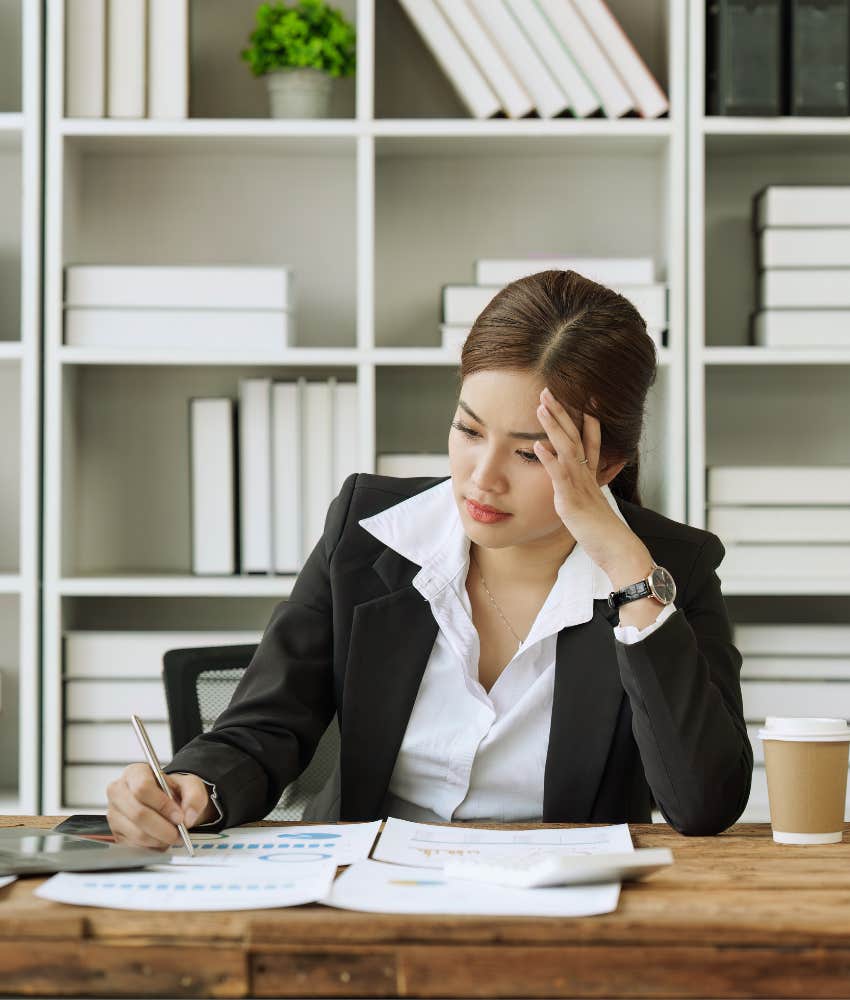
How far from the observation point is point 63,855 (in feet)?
3.50

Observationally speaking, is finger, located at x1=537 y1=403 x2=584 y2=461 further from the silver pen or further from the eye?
the silver pen

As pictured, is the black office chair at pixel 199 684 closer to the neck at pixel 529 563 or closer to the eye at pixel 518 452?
the neck at pixel 529 563

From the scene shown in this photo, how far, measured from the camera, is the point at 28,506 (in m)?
2.34

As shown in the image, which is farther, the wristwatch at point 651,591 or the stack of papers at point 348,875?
the wristwatch at point 651,591

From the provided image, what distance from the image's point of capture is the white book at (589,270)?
7.75 ft

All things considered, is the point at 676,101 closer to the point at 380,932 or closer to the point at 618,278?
the point at 618,278

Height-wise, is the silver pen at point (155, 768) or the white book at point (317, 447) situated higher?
the white book at point (317, 447)

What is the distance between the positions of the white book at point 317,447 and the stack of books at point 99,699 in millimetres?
340

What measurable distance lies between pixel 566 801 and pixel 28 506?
4.40 feet

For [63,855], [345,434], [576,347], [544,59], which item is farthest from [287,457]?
[63,855]

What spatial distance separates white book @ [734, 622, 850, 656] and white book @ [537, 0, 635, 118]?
1059 millimetres

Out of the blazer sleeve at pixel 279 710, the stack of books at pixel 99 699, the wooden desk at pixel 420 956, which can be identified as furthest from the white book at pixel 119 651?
the wooden desk at pixel 420 956

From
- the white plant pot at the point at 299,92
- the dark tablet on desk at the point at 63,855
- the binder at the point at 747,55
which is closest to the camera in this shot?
the dark tablet on desk at the point at 63,855

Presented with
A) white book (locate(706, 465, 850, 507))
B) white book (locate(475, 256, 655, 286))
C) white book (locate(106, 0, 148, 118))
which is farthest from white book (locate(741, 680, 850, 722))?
white book (locate(106, 0, 148, 118))
